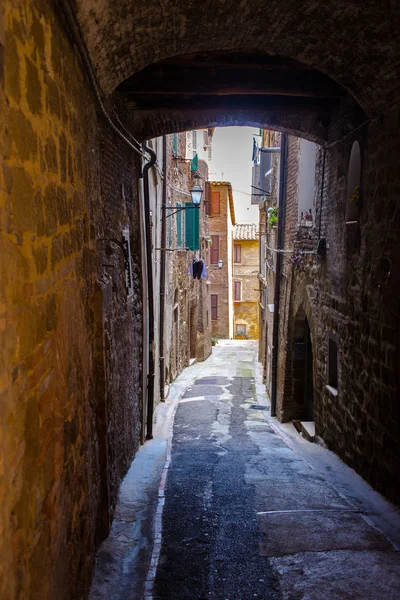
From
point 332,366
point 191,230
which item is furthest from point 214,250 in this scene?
point 332,366

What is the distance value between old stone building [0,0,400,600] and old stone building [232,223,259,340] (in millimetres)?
29602

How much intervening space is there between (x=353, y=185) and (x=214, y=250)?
26.9 metres

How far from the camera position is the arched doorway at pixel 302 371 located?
1100cm

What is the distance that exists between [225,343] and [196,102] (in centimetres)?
2539

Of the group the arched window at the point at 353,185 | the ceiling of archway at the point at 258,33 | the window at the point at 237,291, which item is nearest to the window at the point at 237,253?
the window at the point at 237,291

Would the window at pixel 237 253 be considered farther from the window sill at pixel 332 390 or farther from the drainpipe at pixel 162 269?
the window sill at pixel 332 390

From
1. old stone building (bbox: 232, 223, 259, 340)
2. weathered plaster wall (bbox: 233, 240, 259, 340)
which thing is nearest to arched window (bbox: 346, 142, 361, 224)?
old stone building (bbox: 232, 223, 259, 340)

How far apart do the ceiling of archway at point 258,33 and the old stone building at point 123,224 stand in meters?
0.02

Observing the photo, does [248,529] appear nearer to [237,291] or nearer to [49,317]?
[49,317]

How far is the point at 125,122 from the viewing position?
7.03m

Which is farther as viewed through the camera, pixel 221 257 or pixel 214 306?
pixel 214 306

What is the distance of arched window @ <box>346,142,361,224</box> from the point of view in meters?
6.42

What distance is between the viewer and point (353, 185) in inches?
261

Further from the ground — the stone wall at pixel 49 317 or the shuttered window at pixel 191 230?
the shuttered window at pixel 191 230
